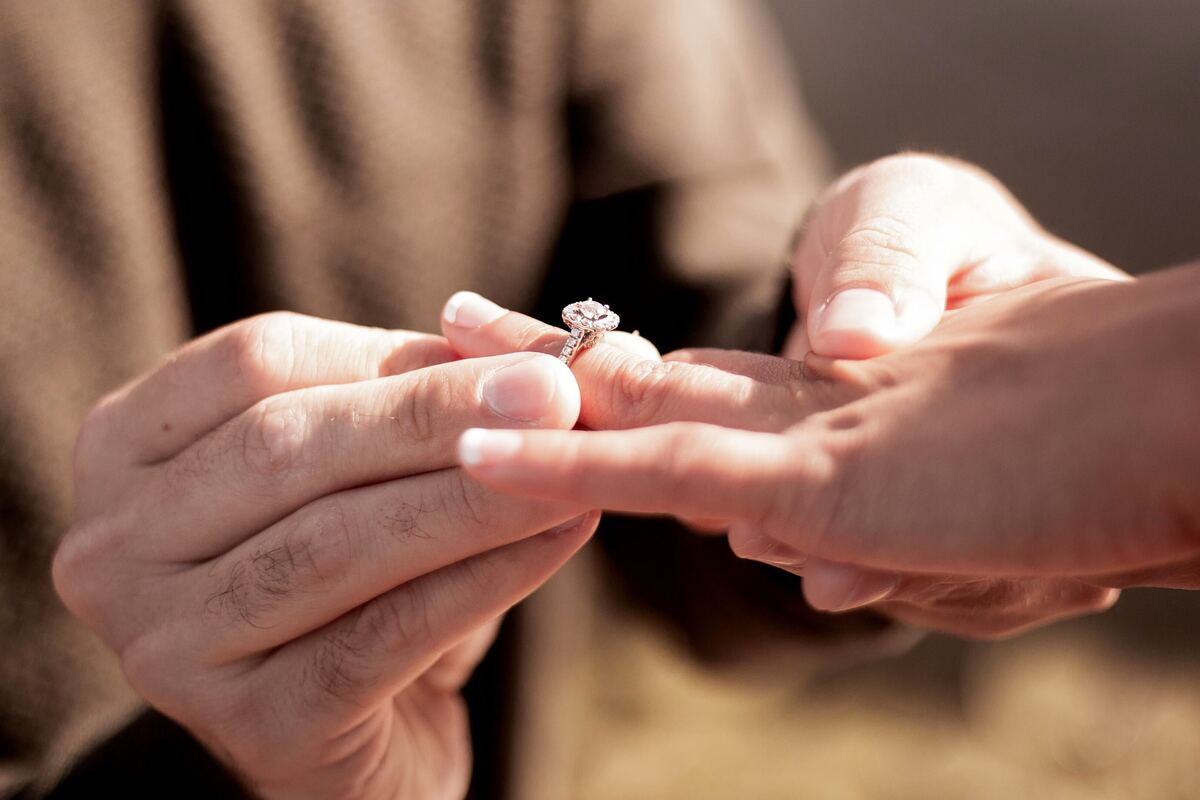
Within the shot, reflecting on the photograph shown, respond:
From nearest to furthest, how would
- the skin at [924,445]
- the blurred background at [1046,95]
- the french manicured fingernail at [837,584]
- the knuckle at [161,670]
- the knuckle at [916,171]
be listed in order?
1. the skin at [924,445]
2. the french manicured fingernail at [837,584]
3. the knuckle at [161,670]
4. the knuckle at [916,171]
5. the blurred background at [1046,95]

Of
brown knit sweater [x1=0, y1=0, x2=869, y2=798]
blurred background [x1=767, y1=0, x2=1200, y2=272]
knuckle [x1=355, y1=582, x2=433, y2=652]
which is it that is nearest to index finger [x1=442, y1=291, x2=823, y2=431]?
knuckle [x1=355, y1=582, x2=433, y2=652]

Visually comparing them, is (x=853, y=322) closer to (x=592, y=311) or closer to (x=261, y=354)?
(x=592, y=311)

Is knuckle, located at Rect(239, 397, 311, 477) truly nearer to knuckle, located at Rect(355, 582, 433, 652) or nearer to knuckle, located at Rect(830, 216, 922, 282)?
knuckle, located at Rect(355, 582, 433, 652)

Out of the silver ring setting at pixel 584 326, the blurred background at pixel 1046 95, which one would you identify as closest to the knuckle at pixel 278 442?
the silver ring setting at pixel 584 326

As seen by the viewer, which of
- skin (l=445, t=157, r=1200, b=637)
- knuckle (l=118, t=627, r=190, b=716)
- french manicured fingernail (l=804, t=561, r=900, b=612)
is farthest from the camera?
knuckle (l=118, t=627, r=190, b=716)

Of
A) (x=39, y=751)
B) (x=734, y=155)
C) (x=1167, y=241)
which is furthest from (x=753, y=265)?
(x=1167, y=241)

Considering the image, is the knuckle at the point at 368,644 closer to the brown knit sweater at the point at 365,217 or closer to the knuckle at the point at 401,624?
the knuckle at the point at 401,624
